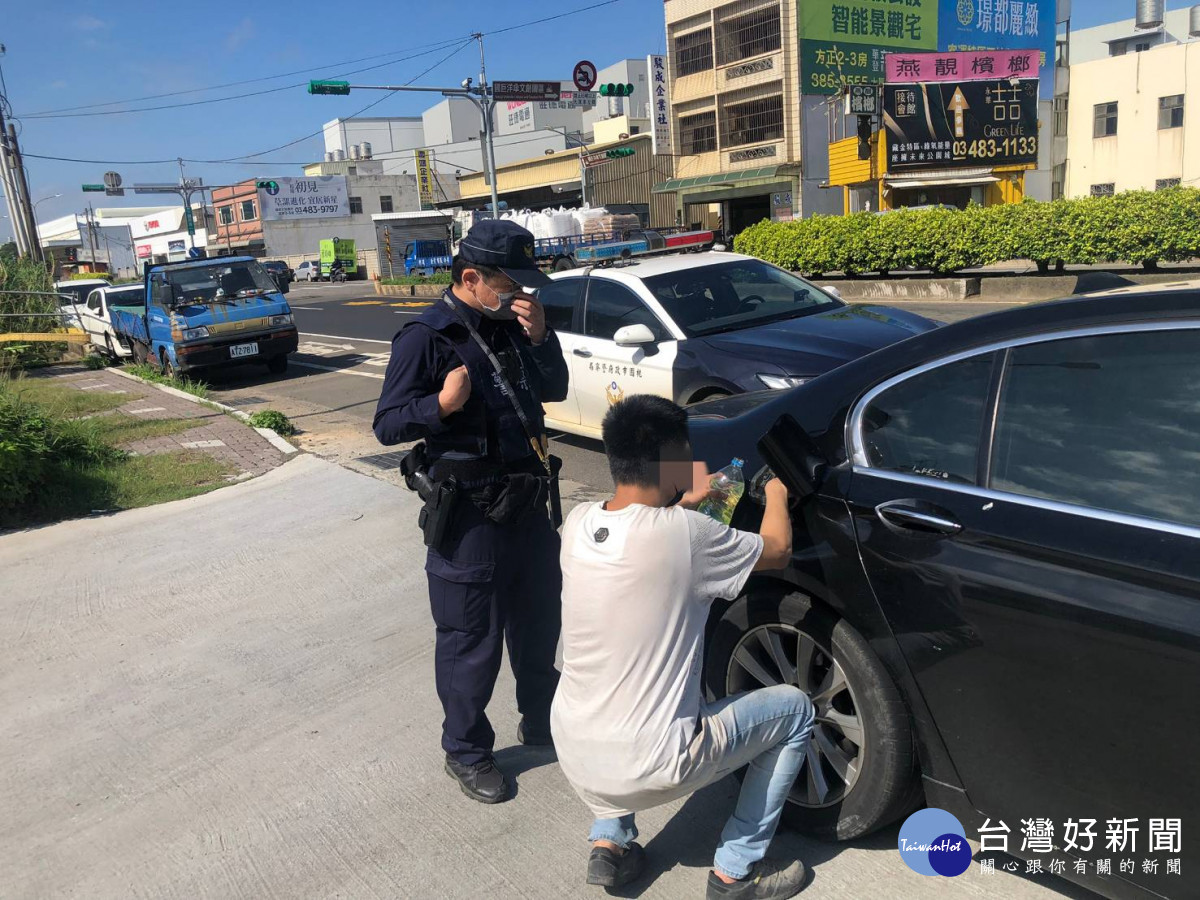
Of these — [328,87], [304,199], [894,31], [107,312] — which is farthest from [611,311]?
[304,199]

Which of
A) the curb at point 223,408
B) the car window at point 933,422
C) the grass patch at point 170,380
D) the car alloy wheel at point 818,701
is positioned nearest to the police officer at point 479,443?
the car alloy wheel at point 818,701

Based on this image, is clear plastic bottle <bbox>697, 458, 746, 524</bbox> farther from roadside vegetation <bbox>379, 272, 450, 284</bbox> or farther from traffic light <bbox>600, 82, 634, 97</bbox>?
roadside vegetation <bbox>379, 272, 450, 284</bbox>

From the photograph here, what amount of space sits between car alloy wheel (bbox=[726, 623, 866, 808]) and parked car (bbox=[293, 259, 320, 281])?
63.0 meters

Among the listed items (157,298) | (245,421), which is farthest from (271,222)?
(245,421)

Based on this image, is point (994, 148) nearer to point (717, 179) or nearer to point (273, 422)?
point (717, 179)

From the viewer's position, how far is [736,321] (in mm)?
6832

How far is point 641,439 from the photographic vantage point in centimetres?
236

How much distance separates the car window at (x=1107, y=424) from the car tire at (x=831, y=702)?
2.11 feet

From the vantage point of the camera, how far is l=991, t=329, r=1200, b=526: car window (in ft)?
7.00

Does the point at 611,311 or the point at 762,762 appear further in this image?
the point at 611,311

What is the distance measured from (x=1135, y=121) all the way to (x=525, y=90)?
2547cm

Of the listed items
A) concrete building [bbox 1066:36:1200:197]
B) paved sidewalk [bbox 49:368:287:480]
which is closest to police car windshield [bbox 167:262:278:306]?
paved sidewalk [bbox 49:368:287:480]

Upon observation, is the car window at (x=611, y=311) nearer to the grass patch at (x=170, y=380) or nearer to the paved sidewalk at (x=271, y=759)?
the paved sidewalk at (x=271, y=759)

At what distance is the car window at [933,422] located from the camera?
2.52 metres
